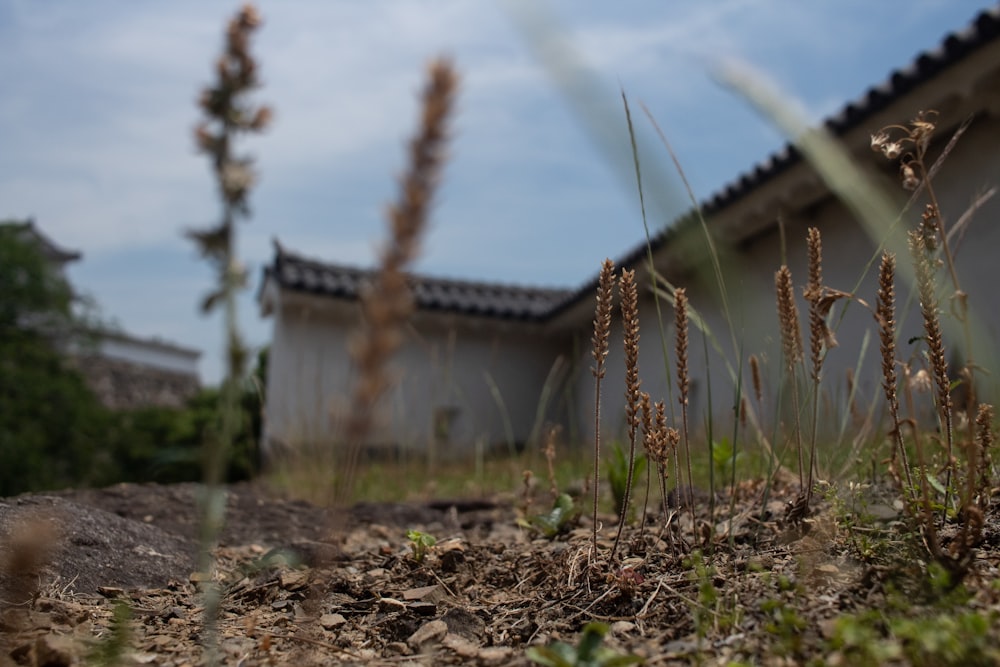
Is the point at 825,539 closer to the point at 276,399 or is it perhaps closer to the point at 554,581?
the point at 554,581

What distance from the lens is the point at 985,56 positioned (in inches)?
175

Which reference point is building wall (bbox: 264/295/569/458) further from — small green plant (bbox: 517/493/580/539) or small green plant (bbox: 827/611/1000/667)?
small green plant (bbox: 827/611/1000/667)

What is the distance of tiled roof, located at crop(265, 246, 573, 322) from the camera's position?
1091 centimetres

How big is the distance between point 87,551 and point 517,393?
391 inches

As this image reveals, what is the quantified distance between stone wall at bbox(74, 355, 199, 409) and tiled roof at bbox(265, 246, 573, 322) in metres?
8.55

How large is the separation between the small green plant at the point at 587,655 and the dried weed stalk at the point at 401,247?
56 centimetres

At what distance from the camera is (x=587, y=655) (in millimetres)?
1251

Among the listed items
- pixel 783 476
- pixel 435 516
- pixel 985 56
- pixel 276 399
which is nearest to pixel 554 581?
pixel 783 476

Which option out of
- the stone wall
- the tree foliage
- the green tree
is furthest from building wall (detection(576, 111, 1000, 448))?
the stone wall

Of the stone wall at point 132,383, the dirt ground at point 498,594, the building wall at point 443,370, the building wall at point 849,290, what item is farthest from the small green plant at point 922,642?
the stone wall at point 132,383

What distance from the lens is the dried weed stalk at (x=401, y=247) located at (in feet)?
2.89

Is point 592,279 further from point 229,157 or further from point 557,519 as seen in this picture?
point 229,157

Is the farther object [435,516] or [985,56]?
[985,56]

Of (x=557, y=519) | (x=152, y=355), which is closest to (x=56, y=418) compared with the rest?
(x=557, y=519)
